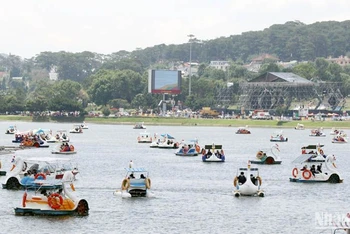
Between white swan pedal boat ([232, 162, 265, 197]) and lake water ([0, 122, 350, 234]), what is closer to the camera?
lake water ([0, 122, 350, 234])

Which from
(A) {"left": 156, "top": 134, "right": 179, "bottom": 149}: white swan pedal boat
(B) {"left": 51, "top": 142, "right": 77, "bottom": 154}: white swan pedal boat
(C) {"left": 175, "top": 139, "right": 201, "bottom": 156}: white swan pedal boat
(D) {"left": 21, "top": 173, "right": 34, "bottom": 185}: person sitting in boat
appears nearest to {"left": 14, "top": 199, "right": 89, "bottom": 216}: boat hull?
(D) {"left": 21, "top": 173, "right": 34, "bottom": 185}: person sitting in boat

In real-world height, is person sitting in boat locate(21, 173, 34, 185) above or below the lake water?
above

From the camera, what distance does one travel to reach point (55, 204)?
68.6m

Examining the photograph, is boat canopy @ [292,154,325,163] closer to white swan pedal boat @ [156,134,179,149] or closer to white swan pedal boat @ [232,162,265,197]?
white swan pedal boat @ [232,162,265,197]

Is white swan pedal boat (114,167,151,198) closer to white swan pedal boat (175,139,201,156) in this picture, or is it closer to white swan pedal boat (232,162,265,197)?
white swan pedal boat (232,162,265,197)

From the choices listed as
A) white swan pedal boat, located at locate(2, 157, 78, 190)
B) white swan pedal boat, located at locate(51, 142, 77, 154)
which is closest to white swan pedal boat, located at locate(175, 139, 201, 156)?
white swan pedal boat, located at locate(51, 142, 77, 154)

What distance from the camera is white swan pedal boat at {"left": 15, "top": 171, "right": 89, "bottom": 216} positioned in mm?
68688

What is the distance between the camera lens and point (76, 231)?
63656 mm

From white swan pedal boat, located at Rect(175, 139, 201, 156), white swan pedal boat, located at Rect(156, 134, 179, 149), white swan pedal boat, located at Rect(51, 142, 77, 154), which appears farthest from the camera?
white swan pedal boat, located at Rect(156, 134, 179, 149)

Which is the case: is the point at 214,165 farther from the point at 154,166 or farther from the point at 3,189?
the point at 3,189

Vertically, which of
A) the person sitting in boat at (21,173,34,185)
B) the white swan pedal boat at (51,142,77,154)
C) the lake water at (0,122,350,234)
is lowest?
the lake water at (0,122,350,234)

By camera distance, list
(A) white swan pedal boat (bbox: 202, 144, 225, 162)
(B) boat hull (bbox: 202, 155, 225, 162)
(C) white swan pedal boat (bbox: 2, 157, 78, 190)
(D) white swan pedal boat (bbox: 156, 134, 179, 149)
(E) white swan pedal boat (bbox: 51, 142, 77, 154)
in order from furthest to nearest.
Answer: (D) white swan pedal boat (bbox: 156, 134, 179, 149)
(E) white swan pedal boat (bbox: 51, 142, 77, 154)
(B) boat hull (bbox: 202, 155, 225, 162)
(A) white swan pedal boat (bbox: 202, 144, 225, 162)
(C) white swan pedal boat (bbox: 2, 157, 78, 190)

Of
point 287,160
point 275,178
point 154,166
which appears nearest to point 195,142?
point 287,160

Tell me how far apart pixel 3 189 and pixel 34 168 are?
321 centimetres
